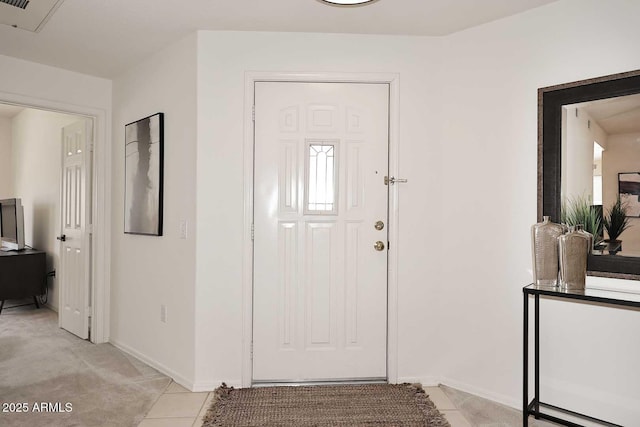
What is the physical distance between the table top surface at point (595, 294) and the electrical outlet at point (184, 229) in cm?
204

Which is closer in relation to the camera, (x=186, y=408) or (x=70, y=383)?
(x=186, y=408)

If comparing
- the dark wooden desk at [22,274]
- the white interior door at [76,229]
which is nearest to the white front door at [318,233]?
the white interior door at [76,229]

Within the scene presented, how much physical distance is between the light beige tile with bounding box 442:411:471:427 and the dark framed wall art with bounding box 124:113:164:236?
Result: 221cm

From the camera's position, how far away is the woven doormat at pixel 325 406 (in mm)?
2186

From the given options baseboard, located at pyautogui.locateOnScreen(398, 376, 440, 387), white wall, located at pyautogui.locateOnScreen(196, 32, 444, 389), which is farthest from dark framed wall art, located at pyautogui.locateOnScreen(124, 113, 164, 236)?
baseboard, located at pyautogui.locateOnScreen(398, 376, 440, 387)

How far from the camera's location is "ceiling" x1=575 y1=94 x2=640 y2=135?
1.96 metres

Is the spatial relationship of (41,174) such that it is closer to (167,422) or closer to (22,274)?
(22,274)

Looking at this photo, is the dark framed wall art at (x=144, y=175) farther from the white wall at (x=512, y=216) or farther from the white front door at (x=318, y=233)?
the white wall at (x=512, y=216)

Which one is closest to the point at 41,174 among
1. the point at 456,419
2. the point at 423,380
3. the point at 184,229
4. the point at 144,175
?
the point at 144,175

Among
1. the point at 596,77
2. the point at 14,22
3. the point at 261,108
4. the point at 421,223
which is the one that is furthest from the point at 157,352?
the point at 596,77

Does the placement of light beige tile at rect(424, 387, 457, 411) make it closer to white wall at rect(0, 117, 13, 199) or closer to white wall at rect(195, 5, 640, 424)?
white wall at rect(195, 5, 640, 424)

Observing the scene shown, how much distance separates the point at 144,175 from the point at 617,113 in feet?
9.82

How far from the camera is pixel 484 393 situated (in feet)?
8.14

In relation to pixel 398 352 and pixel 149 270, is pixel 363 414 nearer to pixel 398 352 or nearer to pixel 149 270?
pixel 398 352
